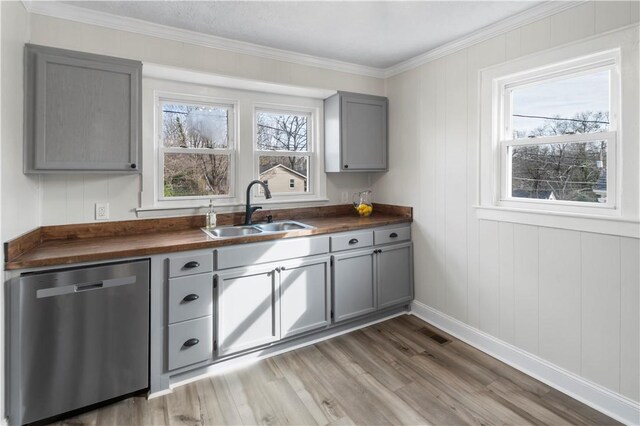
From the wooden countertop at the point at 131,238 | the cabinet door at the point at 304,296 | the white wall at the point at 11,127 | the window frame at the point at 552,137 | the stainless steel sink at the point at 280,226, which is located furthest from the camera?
the stainless steel sink at the point at 280,226

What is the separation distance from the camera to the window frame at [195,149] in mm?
2660

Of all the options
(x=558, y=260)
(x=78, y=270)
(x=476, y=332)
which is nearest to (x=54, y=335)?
(x=78, y=270)

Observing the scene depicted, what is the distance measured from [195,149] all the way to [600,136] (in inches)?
111

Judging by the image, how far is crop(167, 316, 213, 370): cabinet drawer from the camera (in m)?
2.11

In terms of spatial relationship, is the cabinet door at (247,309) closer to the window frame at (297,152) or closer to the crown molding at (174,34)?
the window frame at (297,152)

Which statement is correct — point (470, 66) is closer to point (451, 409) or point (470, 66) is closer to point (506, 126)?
point (506, 126)

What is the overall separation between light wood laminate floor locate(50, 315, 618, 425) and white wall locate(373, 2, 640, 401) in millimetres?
326

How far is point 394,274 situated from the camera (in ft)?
10.2

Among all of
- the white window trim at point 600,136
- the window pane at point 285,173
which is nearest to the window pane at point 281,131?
the window pane at point 285,173

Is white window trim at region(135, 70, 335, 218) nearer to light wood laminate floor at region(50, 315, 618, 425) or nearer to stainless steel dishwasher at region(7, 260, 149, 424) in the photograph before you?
stainless steel dishwasher at region(7, 260, 149, 424)

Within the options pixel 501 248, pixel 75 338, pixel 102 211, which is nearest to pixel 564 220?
pixel 501 248

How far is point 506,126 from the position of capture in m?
2.51

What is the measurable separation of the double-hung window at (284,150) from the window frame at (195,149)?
8.7 inches

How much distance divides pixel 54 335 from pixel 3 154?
96cm
